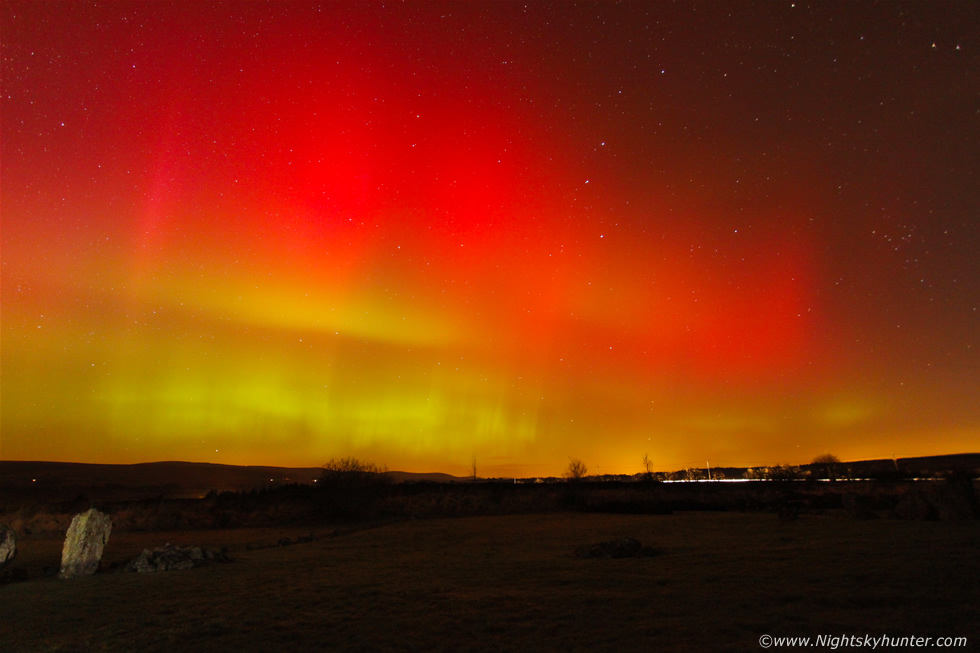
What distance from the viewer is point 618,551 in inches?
662

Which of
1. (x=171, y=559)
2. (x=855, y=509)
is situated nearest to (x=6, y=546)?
(x=171, y=559)

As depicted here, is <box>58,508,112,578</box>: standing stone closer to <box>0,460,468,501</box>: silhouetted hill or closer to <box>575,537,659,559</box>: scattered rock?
<box>575,537,659,559</box>: scattered rock

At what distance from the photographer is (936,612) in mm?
8547

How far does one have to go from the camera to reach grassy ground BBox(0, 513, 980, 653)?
8547 mm

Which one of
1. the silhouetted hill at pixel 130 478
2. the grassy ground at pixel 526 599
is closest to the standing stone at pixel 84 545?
the grassy ground at pixel 526 599

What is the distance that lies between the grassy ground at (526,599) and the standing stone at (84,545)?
0.77 m

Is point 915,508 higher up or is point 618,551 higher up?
point 915,508

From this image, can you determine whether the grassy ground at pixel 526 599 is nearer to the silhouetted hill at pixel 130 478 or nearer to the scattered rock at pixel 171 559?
the scattered rock at pixel 171 559

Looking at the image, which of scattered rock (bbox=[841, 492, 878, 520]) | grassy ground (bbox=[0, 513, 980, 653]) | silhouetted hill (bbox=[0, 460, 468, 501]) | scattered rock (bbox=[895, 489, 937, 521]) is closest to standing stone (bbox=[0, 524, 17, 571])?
grassy ground (bbox=[0, 513, 980, 653])

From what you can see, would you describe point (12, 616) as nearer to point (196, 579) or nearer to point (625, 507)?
point (196, 579)

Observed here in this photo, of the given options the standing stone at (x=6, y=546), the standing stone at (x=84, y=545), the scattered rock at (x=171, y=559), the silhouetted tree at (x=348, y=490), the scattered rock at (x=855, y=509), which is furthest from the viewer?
the silhouetted tree at (x=348, y=490)

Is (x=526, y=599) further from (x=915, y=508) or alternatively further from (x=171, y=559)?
(x=915, y=508)

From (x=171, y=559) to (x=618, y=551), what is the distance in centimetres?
1415

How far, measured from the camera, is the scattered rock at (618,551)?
16.7 metres
